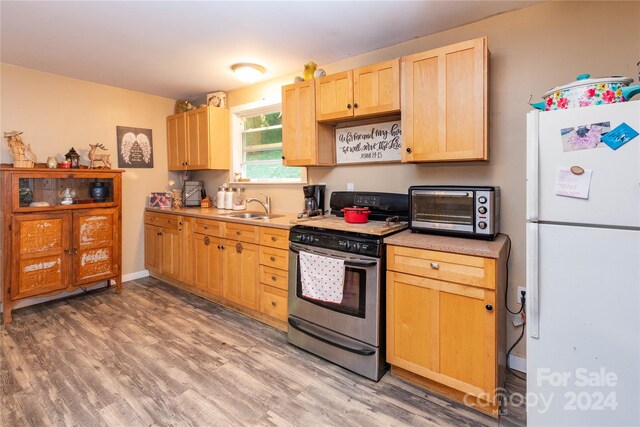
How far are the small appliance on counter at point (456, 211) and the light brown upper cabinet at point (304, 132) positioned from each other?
1037 millimetres

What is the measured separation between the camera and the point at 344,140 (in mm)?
2998

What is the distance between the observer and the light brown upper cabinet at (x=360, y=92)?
236cm

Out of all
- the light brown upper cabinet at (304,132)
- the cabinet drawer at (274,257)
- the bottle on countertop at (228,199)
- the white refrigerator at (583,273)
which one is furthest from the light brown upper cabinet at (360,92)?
the bottle on countertop at (228,199)

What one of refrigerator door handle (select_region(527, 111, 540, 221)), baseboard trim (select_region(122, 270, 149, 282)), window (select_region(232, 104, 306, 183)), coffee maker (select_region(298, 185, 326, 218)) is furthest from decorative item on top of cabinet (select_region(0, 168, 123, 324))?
refrigerator door handle (select_region(527, 111, 540, 221))

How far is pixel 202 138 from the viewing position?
3.99 metres

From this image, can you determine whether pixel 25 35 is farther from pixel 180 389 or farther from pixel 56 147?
pixel 180 389

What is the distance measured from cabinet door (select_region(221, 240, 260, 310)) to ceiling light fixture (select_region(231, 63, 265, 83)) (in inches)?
67.3

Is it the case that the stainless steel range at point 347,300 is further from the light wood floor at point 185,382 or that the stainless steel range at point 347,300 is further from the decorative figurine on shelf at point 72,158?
the decorative figurine on shelf at point 72,158

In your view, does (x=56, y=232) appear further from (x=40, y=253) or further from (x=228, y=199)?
(x=228, y=199)

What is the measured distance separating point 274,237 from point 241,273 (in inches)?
23.2

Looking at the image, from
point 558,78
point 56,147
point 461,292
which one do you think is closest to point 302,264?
point 461,292

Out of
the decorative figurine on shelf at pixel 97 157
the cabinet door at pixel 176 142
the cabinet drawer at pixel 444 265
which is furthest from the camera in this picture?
the cabinet door at pixel 176 142

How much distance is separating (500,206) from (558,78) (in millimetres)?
887

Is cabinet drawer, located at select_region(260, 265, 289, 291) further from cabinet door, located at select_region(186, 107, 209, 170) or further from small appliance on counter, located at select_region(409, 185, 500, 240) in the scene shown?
cabinet door, located at select_region(186, 107, 209, 170)
